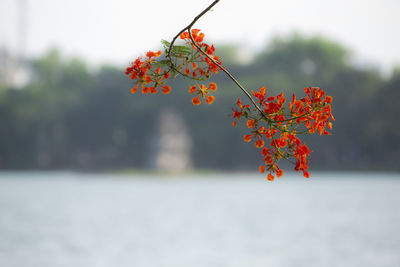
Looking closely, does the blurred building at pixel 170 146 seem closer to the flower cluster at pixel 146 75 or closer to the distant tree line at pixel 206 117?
the distant tree line at pixel 206 117

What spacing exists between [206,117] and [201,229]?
86.6 feet

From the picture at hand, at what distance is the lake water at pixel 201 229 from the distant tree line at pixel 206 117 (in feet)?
47.1

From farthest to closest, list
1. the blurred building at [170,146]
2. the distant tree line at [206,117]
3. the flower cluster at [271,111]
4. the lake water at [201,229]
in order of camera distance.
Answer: the distant tree line at [206,117] < the blurred building at [170,146] < the lake water at [201,229] < the flower cluster at [271,111]

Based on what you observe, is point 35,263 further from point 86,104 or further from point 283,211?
point 86,104

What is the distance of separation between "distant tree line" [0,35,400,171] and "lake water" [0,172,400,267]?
14366 millimetres

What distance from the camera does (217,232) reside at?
11.8 meters

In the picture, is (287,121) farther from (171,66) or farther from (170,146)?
(170,146)

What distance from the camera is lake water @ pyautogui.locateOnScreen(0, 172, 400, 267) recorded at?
890 cm

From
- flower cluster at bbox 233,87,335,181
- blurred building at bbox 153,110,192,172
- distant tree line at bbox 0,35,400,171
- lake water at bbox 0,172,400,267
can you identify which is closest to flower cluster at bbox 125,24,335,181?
flower cluster at bbox 233,87,335,181

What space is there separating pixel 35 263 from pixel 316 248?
4513 millimetres

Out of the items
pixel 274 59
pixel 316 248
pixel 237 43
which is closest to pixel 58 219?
pixel 316 248

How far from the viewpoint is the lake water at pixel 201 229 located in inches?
350

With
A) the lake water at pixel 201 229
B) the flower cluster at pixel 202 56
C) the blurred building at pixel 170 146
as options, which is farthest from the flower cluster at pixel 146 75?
the blurred building at pixel 170 146

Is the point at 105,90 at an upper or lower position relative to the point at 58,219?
upper
